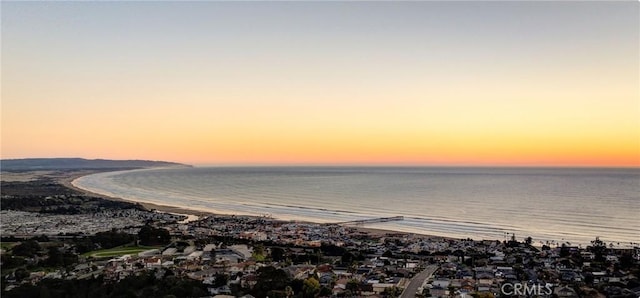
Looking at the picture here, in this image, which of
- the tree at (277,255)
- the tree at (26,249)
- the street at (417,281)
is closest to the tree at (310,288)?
the street at (417,281)

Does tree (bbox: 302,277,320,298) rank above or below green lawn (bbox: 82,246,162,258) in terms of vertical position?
above

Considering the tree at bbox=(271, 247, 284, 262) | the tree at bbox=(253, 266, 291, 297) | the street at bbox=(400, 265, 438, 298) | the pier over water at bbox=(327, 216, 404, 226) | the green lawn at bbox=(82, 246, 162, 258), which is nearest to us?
the tree at bbox=(253, 266, 291, 297)

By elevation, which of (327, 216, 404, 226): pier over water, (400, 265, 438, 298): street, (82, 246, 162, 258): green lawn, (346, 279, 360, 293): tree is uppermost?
(346, 279, 360, 293): tree

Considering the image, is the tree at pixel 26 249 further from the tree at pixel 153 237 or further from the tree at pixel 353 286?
the tree at pixel 353 286

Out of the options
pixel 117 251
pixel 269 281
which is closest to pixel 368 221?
pixel 117 251

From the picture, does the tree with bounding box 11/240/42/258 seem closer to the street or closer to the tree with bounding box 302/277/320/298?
the tree with bounding box 302/277/320/298

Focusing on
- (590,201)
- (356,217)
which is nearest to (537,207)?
(590,201)

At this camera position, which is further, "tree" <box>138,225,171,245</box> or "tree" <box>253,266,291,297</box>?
"tree" <box>138,225,171,245</box>

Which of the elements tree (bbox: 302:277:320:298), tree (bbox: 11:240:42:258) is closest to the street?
tree (bbox: 302:277:320:298)

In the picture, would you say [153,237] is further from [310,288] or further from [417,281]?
[417,281]
